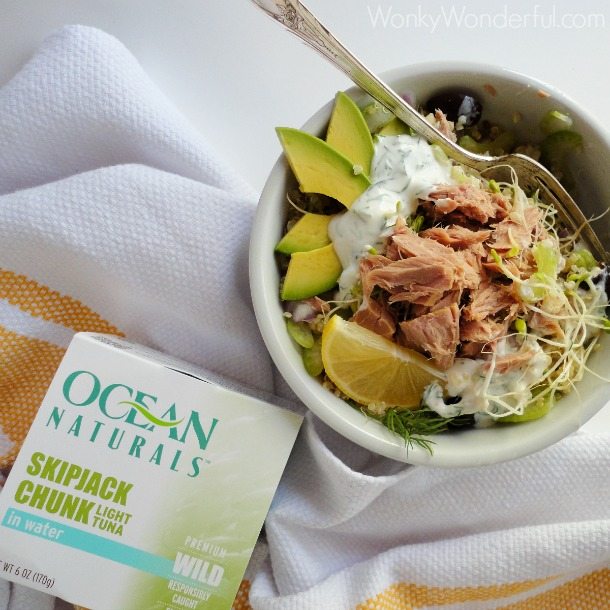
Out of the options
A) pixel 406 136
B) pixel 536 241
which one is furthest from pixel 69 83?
pixel 536 241

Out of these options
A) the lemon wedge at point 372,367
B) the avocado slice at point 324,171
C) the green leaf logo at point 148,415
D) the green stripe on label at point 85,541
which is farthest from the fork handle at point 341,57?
the green stripe on label at point 85,541

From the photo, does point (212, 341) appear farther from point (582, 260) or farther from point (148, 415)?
point (582, 260)

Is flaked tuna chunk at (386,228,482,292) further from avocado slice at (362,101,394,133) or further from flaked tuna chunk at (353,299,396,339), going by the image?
avocado slice at (362,101,394,133)

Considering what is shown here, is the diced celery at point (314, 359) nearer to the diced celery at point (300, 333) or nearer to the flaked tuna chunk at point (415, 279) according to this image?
the diced celery at point (300, 333)

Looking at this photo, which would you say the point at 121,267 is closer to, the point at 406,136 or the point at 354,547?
the point at 406,136

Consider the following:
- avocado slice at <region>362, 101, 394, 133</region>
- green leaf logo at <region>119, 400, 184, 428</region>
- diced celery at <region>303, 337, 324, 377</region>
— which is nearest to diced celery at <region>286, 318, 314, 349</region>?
diced celery at <region>303, 337, 324, 377</region>

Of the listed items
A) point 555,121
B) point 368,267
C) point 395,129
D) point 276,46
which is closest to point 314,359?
point 368,267

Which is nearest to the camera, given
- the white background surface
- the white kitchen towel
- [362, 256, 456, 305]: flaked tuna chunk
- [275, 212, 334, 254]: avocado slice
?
[362, 256, 456, 305]: flaked tuna chunk
